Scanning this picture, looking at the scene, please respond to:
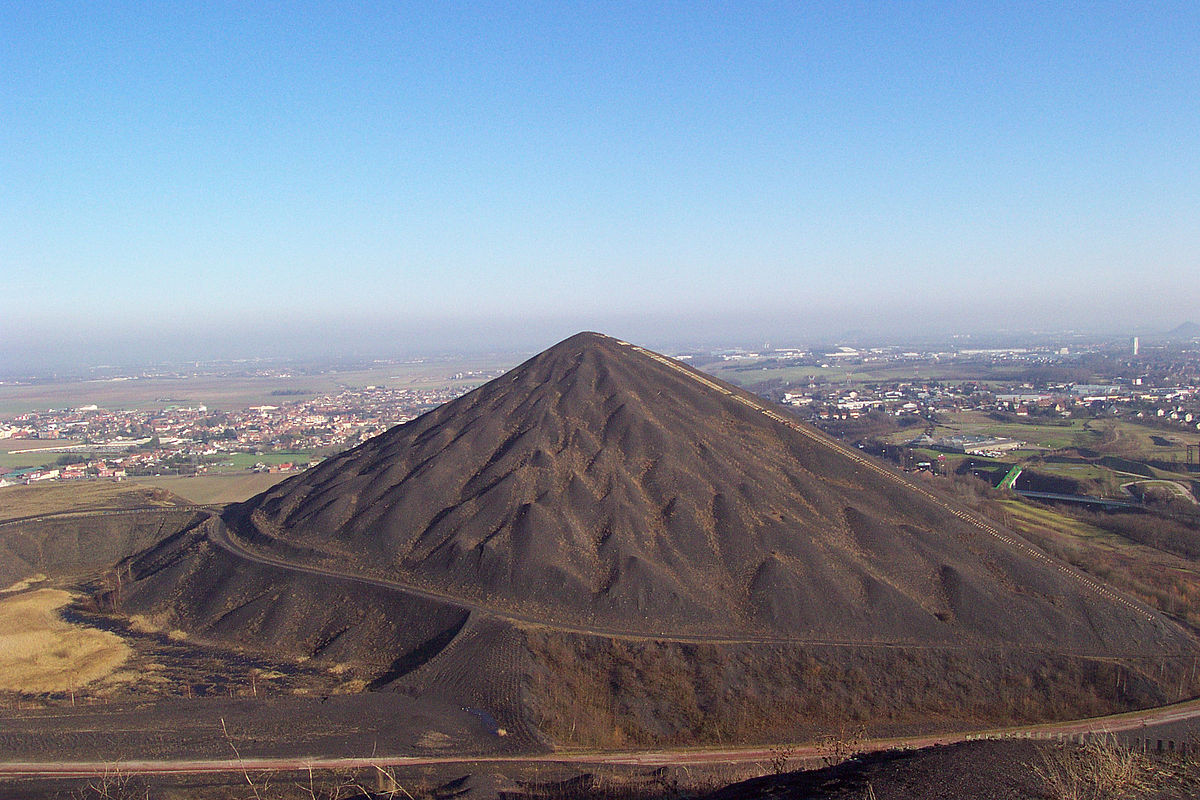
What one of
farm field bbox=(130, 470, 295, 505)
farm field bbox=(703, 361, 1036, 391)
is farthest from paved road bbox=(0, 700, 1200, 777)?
farm field bbox=(703, 361, 1036, 391)

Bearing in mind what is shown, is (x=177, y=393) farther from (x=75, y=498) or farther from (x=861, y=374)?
(x=861, y=374)

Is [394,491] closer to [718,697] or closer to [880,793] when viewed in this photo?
[718,697]

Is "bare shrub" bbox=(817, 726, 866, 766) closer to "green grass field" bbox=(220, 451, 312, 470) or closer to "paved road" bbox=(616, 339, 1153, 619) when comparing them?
"paved road" bbox=(616, 339, 1153, 619)

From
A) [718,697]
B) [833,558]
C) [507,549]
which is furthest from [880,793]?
[507,549]

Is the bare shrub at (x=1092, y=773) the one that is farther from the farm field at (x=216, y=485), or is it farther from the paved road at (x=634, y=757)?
the farm field at (x=216, y=485)

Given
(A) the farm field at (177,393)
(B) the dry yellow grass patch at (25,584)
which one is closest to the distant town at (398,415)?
(A) the farm field at (177,393)
